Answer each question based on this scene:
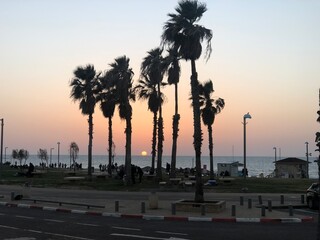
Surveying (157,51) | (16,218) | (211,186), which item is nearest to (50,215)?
(16,218)

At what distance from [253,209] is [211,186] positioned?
15082 millimetres

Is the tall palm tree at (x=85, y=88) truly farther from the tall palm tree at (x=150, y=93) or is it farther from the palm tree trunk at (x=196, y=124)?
the palm tree trunk at (x=196, y=124)

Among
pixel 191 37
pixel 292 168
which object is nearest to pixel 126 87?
pixel 191 37

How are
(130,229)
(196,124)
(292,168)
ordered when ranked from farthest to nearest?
(292,168), (196,124), (130,229)

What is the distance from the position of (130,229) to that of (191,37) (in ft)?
36.2

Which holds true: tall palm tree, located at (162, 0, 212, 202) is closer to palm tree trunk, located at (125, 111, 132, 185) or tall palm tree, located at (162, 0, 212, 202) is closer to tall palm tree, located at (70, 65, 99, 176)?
palm tree trunk, located at (125, 111, 132, 185)

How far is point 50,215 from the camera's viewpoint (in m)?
21.0

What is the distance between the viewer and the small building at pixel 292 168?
203 ft

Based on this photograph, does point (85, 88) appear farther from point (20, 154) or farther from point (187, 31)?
point (20, 154)

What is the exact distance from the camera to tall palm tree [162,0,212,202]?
78.3ft

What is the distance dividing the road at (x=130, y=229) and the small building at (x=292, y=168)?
147 ft

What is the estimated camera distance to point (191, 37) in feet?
78.8

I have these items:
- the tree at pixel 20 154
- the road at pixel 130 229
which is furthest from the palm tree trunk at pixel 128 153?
the tree at pixel 20 154

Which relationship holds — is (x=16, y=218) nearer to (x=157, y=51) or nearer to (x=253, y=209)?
(x=253, y=209)
